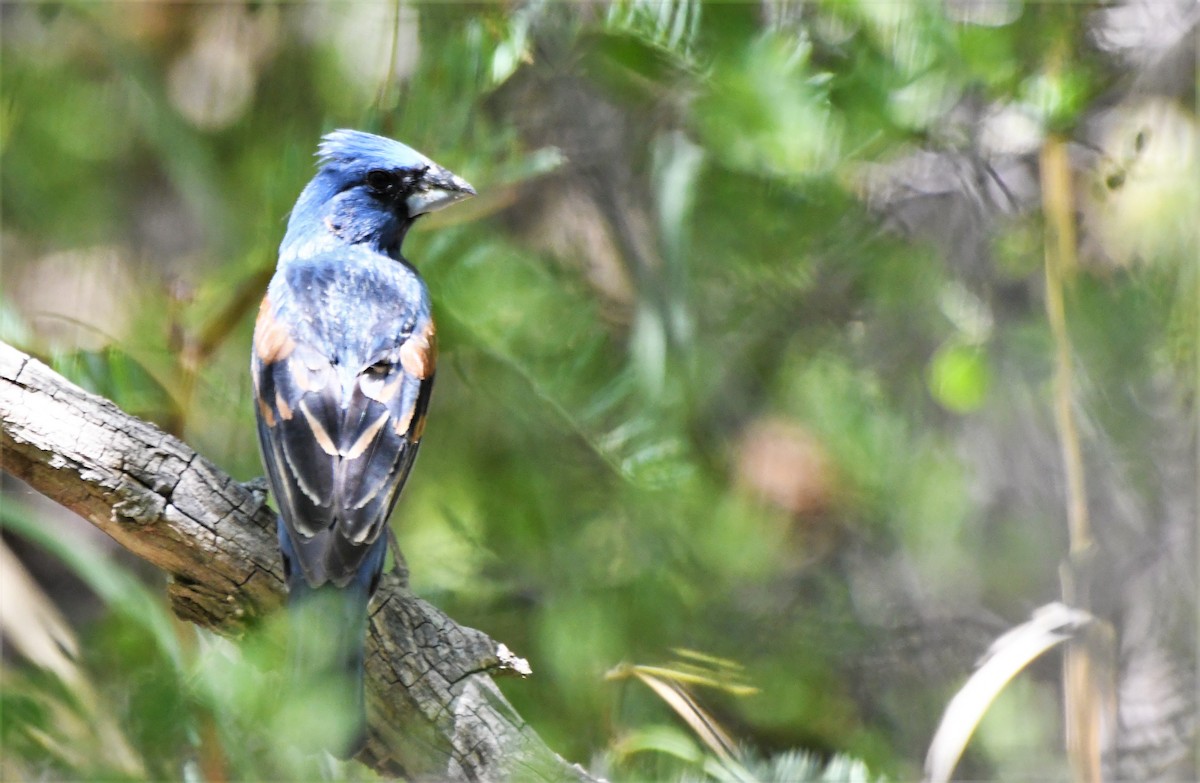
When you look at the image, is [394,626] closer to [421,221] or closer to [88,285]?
[421,221]

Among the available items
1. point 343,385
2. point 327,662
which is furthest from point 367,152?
point 327,662

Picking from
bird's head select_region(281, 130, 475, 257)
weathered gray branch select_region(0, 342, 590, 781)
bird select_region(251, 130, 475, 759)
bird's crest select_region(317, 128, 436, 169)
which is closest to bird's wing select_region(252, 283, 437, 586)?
bird select_region(251, 130, 475, 759)

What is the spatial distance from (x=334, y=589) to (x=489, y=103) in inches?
98.4

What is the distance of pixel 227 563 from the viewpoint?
235cm

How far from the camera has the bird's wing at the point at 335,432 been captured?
7.70 feet

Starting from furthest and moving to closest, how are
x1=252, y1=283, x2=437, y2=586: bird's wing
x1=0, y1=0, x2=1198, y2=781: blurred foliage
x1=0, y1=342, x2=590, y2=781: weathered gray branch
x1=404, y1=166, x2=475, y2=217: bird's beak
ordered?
x1=0, y1=0, x2=1198, y2=781: blurred foliage
x1=404, y1=166, x2=475, y2=217: bird's beak
x1=252, y1=283, x2=437, y2=586: bird's wing
x1=0, y1=342, x2=590, y2=781: weathered gray branch

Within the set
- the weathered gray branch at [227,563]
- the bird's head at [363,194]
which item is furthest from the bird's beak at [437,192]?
the weathered gray branch at [227,563]

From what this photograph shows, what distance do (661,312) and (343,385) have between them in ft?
5.41

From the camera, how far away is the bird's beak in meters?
3.29

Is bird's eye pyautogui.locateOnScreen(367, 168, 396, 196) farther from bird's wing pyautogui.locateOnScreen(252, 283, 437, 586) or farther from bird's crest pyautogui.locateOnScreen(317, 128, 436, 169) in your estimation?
bird's wing pyautogui.locateOnScreen(252, 283, 437, 586)

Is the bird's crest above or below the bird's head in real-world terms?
above

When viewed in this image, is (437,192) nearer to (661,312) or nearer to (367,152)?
(367,152)

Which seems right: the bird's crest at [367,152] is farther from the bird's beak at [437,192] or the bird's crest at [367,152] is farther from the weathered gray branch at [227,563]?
the weathered gray branch at [227,563]

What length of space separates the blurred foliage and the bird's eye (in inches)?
11.3
